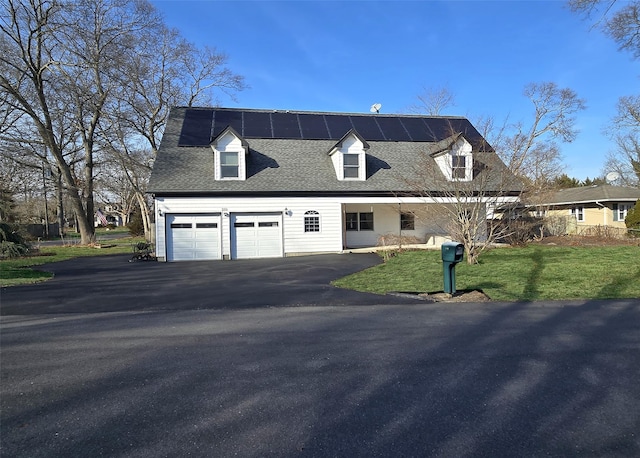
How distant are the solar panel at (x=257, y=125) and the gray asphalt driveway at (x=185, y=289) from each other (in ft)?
31.1

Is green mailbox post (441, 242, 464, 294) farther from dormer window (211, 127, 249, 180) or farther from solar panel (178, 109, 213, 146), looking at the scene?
solar panel (178, 109, 213, 146)

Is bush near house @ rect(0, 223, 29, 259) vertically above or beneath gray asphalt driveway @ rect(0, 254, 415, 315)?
above

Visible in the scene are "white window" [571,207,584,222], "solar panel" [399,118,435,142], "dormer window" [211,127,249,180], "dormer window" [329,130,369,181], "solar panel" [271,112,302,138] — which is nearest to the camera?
"dormer window" [211,127,249,180]

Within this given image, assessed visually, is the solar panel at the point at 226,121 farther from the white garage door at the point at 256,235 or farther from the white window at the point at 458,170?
the white window at the point at 458,170

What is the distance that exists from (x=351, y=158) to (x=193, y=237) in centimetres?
930

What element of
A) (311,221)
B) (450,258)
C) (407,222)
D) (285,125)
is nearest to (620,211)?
(407,222)

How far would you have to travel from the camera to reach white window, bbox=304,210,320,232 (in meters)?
19.4

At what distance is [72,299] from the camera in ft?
29.0

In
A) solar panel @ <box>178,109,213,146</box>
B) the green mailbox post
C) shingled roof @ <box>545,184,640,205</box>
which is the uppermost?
solar panel @ <box>178,109,213,146</box>

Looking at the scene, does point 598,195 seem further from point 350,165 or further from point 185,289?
point 185,289

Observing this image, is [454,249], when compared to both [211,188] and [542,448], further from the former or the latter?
[211,188]

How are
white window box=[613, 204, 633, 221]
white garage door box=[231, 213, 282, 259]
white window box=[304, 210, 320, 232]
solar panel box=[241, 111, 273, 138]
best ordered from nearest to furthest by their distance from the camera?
1. white garage door box=[231, 213, 282, 259]
2. white window box=[304, 210, 320, 232]
3. solar panel box=[241, 111, 273, 138]
4. white window box=[613, 204, 633, 221]

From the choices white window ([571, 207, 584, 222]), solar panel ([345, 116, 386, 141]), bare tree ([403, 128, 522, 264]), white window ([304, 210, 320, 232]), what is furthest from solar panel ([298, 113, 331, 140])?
white window ([571, 207, 584, 222])

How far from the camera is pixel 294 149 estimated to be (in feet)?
71.6
